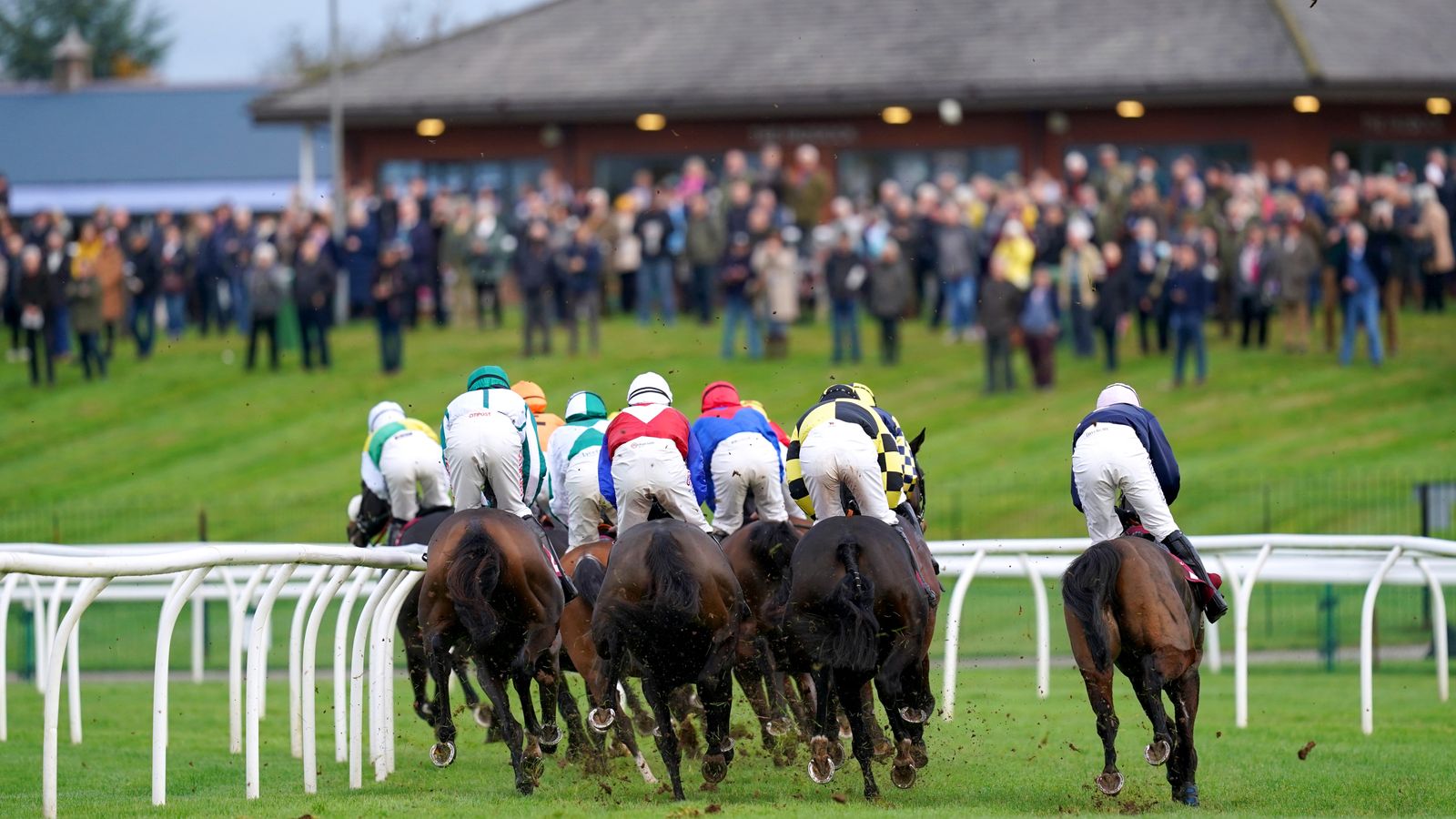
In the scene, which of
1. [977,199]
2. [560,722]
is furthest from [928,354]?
[560,722]

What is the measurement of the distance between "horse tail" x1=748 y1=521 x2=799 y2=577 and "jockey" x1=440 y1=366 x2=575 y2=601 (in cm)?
87

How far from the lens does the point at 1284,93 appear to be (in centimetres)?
2723

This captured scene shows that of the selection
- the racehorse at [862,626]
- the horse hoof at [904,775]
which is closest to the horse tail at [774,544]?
the racehorse at [862,626]

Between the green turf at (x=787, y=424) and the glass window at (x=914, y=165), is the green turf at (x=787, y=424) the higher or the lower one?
the lower one

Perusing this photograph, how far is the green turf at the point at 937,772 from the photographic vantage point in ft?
26.5

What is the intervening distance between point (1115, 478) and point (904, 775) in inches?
61.1

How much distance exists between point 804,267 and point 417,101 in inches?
302

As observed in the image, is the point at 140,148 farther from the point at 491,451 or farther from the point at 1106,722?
the point at 1106,722

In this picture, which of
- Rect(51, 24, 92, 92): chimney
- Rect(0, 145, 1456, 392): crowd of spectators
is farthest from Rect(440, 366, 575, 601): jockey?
Rect(51, 24, 92, 92): chimney

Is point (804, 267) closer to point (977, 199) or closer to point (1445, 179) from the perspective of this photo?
point (977, 199)

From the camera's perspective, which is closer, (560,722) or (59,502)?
(560,722)

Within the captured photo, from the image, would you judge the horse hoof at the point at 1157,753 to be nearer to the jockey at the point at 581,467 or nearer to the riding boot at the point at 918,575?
the riding boot at the point at 918,575

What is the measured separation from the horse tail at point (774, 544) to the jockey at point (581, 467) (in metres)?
0.79

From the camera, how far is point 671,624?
27.8ft
